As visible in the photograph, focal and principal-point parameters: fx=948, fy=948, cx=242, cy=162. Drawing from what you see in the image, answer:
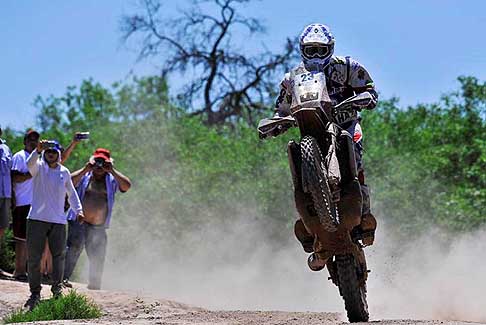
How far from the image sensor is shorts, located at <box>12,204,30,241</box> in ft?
44.9

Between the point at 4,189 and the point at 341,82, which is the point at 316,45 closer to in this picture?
the point at 341,82

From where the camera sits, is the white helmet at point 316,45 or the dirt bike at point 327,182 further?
the white helmet at point 316,45

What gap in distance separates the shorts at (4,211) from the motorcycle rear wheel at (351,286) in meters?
5.72

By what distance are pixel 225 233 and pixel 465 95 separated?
9705 millimetres

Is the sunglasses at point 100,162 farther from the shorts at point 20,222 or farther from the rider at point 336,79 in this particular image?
the rider at point 336,79

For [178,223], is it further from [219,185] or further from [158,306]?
[158,306]

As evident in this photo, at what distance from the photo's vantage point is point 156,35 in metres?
35.8

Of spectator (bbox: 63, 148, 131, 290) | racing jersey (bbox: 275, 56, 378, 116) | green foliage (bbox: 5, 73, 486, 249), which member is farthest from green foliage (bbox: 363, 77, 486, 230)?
racing jersey (bbox: 275, 56, 378, 116)

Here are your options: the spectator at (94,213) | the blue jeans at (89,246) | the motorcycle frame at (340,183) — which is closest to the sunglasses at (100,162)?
the spectator at (94,213)

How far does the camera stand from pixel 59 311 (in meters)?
10.3

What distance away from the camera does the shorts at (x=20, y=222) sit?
13672 mm

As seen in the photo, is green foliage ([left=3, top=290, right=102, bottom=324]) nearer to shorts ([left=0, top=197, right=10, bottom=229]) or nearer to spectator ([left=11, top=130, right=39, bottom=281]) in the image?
shorts ([left=0, top=197, right=10, bottom=229])

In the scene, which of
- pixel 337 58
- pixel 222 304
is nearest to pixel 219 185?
pixel 222 304

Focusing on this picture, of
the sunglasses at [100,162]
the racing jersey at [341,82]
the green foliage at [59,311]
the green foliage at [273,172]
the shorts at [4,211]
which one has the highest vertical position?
the green foliage at [273,172]
